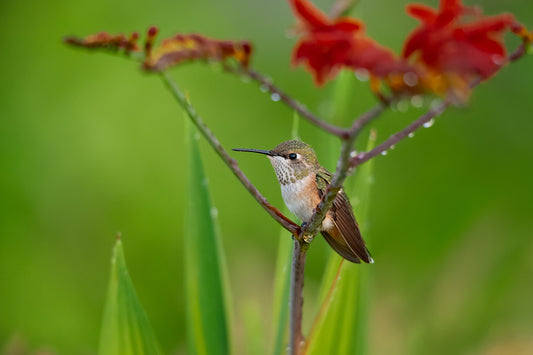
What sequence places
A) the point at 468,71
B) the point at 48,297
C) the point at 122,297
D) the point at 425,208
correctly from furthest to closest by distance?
1. the point at 425,208
2. the point at 48,297
3. the point at 122,297
4. the point at 468,71

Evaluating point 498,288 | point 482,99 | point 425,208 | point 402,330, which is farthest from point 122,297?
point 482,99

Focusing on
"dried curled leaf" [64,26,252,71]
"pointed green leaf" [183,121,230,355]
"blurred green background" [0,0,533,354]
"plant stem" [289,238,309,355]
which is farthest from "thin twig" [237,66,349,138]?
"blurred green background" [0,0,533,354]

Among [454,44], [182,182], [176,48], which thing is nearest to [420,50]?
[454,44]

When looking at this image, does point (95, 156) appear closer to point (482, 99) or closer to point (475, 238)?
point (475, 238)

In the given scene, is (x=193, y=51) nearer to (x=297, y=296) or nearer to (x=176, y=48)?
(x=176, y=48)

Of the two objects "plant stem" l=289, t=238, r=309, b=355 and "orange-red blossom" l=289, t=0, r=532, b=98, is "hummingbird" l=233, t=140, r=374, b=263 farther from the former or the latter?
"orange-red blossom" l=289, t=0, r=532, b=98

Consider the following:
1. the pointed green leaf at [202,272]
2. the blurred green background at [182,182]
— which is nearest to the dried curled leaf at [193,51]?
the pointed green leaf at [202,272]
